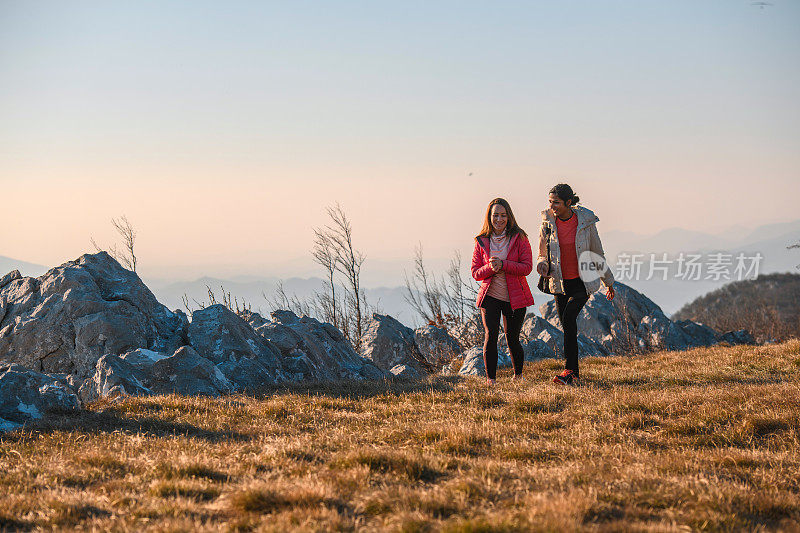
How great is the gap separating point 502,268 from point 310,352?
469 centimetres

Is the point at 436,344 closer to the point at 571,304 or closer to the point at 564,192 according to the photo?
the point at 571,304

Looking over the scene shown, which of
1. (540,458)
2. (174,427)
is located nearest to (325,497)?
(540,458)

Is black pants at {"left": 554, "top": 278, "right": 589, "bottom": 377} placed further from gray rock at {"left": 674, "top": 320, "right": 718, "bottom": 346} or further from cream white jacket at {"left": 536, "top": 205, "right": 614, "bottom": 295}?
gray rock at {"left": 674, "top": 320, "right": 718, "bottom": 346}

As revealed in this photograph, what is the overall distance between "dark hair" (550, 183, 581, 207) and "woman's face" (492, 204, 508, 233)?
745mm

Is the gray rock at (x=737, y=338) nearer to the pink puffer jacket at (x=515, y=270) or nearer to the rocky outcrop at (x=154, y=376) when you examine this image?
the pink puffer jacket at (x=515, y=270)

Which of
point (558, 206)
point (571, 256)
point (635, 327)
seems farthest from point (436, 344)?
point (558, 206)

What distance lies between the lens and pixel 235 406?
343 inches

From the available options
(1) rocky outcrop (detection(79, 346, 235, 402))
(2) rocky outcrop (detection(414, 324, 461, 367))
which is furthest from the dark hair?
(2) rocky outcrop (detection(414, 324, 461, 367))

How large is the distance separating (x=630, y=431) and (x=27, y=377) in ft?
23.9

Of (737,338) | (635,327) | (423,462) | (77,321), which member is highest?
(77,321)

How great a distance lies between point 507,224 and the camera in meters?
10.0

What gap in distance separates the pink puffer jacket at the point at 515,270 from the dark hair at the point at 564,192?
789 mm

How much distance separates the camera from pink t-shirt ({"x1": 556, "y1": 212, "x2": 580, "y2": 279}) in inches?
382

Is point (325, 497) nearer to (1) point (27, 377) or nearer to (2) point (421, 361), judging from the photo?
(1) point (27, 377)
